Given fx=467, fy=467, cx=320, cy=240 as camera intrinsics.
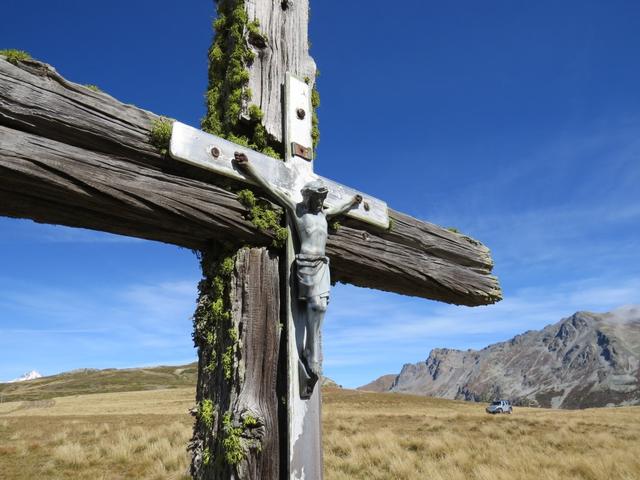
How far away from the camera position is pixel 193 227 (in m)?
2.23

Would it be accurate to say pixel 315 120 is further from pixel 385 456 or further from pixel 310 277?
pixel 385 456

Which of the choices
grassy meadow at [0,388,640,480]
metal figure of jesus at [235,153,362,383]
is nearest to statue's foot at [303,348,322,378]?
metal figure of jesus at [235,153,362,383]

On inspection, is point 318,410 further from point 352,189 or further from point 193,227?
point 352,189

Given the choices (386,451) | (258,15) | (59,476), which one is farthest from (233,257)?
(386,451)

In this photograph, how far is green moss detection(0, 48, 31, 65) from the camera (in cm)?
186

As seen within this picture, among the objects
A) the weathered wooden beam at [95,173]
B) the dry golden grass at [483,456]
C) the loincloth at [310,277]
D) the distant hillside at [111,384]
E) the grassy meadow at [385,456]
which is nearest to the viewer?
the weathered wooden beam at [95,173]

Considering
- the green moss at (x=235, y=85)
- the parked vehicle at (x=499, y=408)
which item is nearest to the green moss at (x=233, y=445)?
the green moss at (x=235, y=85)

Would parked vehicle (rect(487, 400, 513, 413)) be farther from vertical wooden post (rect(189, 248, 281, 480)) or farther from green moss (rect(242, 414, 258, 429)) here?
green moss (rect(242, 414, 258, 429))

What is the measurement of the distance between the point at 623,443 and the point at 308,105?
16884mm

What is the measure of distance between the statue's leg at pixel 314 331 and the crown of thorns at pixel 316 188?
58 cm

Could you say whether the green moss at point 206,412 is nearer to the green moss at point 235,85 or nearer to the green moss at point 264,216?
the green moss at point 264,216

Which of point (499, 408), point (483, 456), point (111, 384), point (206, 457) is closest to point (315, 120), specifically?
point (206, 457)

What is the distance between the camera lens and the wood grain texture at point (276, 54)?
2807mm

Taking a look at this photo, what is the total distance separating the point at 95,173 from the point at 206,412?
1.20 meters
